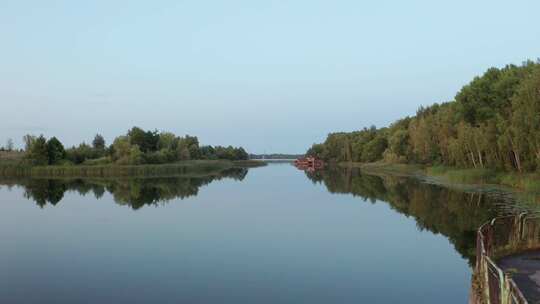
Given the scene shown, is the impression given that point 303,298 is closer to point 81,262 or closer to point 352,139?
point 81,262

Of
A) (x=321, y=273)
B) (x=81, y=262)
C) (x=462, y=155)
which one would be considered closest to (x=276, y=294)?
(x=321, y=273)

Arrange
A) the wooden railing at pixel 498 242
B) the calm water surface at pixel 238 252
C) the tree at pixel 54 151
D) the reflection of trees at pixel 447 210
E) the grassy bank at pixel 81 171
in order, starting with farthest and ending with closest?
1. the tree at pixel 54 151
2. the grassy bank at pixel 81 171
3. the reflection of trees at pixel 447 210
4. the calm water surface at pixel 238 252
5. the wooden railing at pixel 498 242

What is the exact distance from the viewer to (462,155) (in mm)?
62188

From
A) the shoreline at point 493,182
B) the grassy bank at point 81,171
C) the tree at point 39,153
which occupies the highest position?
the tree at point 39,153

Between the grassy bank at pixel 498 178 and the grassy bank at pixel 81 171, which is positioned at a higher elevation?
the grassy bank at pixel 81 171

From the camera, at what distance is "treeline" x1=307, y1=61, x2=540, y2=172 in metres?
38.9

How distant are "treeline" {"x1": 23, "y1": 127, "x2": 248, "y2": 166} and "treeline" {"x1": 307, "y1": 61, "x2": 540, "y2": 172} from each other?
173 ft

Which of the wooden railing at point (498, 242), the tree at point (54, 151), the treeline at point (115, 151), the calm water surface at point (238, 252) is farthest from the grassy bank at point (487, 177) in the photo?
the tree at point (54, 151)

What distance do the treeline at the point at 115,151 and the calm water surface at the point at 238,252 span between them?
54775 millimetres

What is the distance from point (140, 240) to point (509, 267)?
1664 cm

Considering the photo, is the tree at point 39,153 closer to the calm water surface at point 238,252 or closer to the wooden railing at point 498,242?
the calm water surface at point 238,252

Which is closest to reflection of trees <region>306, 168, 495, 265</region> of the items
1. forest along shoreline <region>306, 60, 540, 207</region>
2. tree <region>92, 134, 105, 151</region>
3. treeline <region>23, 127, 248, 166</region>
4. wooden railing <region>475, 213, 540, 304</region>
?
wooden railing <region>475, 213, 540, 304</region>

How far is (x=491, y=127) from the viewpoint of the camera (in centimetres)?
5022

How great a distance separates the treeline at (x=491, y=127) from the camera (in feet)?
128
